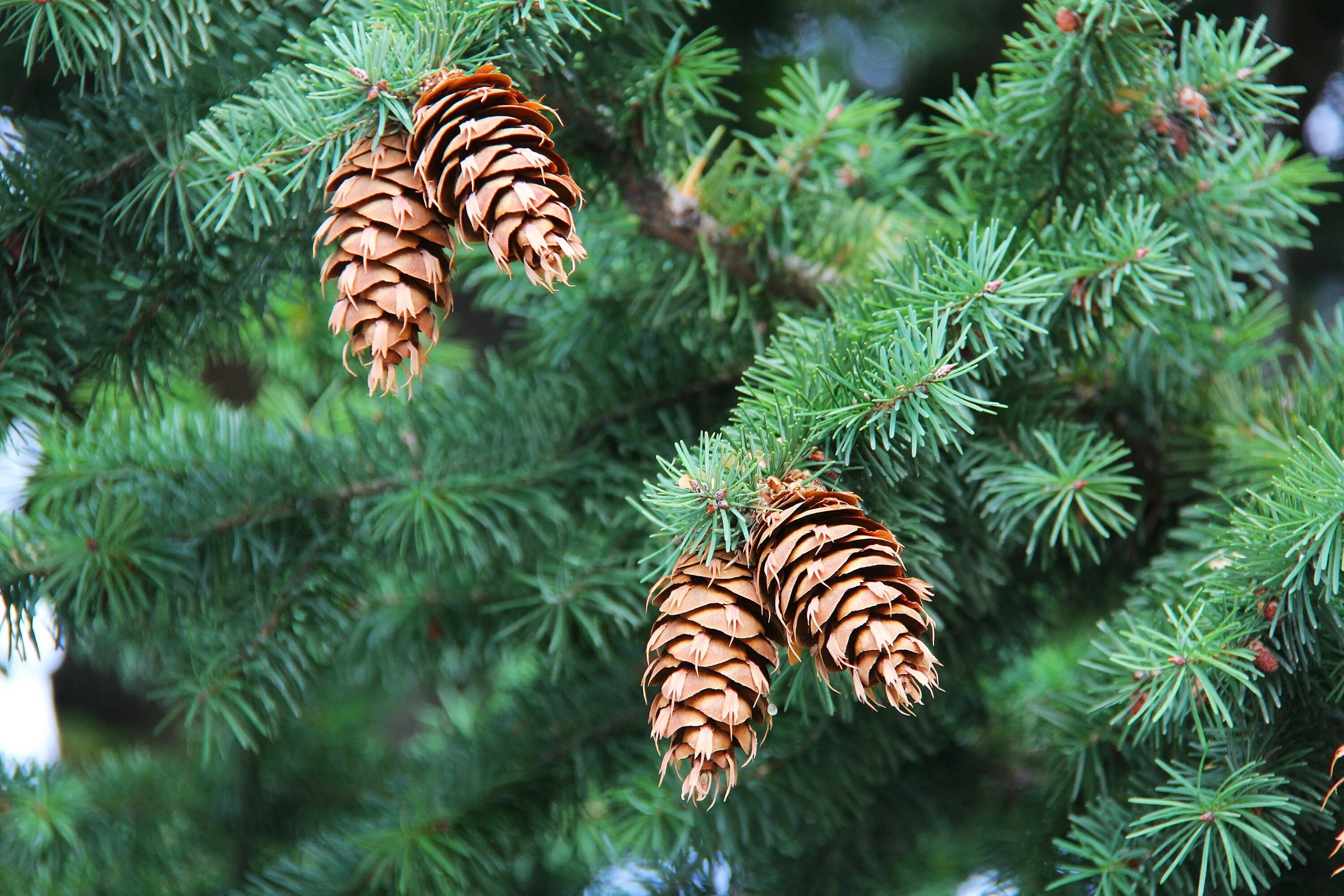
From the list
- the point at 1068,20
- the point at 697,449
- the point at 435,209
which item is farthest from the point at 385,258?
the point at 1068,20

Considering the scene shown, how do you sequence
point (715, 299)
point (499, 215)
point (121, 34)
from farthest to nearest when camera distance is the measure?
point (715, 299), point (121, 34), point (499, 215)

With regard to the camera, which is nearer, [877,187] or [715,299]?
[715,299]

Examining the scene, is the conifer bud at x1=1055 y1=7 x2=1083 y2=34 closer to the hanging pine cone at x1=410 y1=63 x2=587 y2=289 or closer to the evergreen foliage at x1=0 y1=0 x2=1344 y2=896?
the evergreen foliage at x1=0 y1=0 x2=1344 y2=896

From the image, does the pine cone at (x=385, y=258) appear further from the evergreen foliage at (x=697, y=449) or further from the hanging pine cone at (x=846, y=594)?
the hanging pine cone at (x=846, y=594)

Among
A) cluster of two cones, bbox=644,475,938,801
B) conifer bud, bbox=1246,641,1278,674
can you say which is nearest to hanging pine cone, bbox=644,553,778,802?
cluster of two cones, bbox=644,475,938,801

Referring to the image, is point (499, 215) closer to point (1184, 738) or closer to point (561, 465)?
point (561, 465)

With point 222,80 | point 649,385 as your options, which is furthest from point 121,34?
point 649,385

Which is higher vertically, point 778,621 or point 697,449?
point 697,449

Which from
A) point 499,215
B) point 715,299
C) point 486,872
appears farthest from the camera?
point 486,872

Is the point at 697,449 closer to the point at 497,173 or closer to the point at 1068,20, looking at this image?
the point at 497,173
